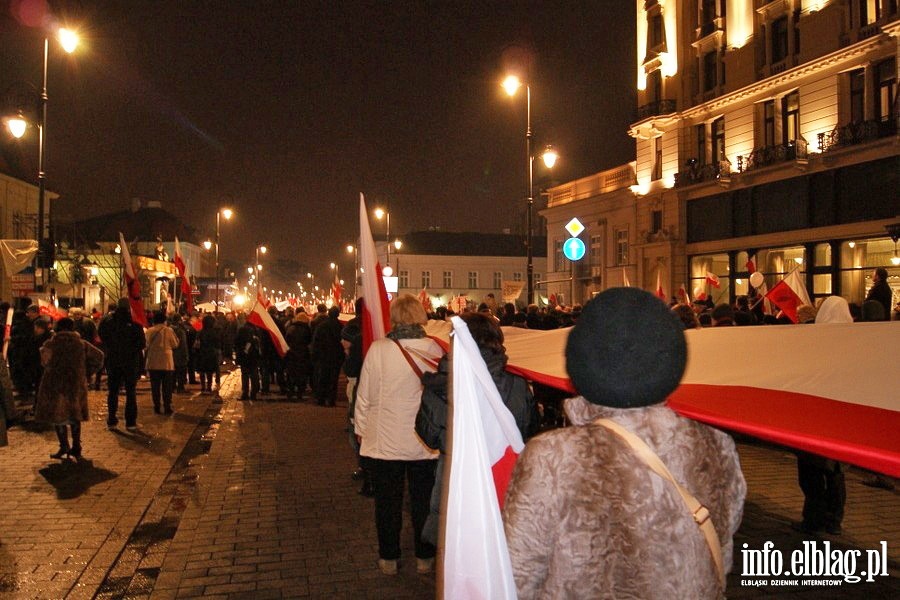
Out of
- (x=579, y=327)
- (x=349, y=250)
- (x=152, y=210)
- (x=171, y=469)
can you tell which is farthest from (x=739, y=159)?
(x=152, y=210)

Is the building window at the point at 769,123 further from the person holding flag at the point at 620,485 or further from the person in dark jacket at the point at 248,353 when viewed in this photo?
the person holding flag at the point at 620,485

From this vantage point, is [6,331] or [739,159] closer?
[6,331]

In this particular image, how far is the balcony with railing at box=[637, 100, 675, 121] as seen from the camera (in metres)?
37.2

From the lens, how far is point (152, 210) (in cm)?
9662

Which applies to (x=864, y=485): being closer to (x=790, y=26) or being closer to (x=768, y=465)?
(x=768, y=465)

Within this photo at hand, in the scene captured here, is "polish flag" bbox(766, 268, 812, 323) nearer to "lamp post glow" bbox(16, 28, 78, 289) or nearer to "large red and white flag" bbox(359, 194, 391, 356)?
"large red and white flag" bbox(359, 194, 391, 356)

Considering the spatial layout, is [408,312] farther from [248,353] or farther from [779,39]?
[779,39]

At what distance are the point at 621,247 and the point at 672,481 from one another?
1617 inches

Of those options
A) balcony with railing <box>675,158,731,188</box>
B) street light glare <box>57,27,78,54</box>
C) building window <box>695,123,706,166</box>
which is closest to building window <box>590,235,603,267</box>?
balcony with railing <box>675,158,731,188</box>

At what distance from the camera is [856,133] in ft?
86.0

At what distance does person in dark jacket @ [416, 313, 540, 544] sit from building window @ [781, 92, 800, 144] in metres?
28.2

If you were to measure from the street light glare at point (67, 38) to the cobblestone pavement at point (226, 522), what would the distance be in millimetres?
9605

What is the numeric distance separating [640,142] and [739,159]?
310 inches

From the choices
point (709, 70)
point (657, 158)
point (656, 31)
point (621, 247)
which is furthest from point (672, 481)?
point (621, 247)
